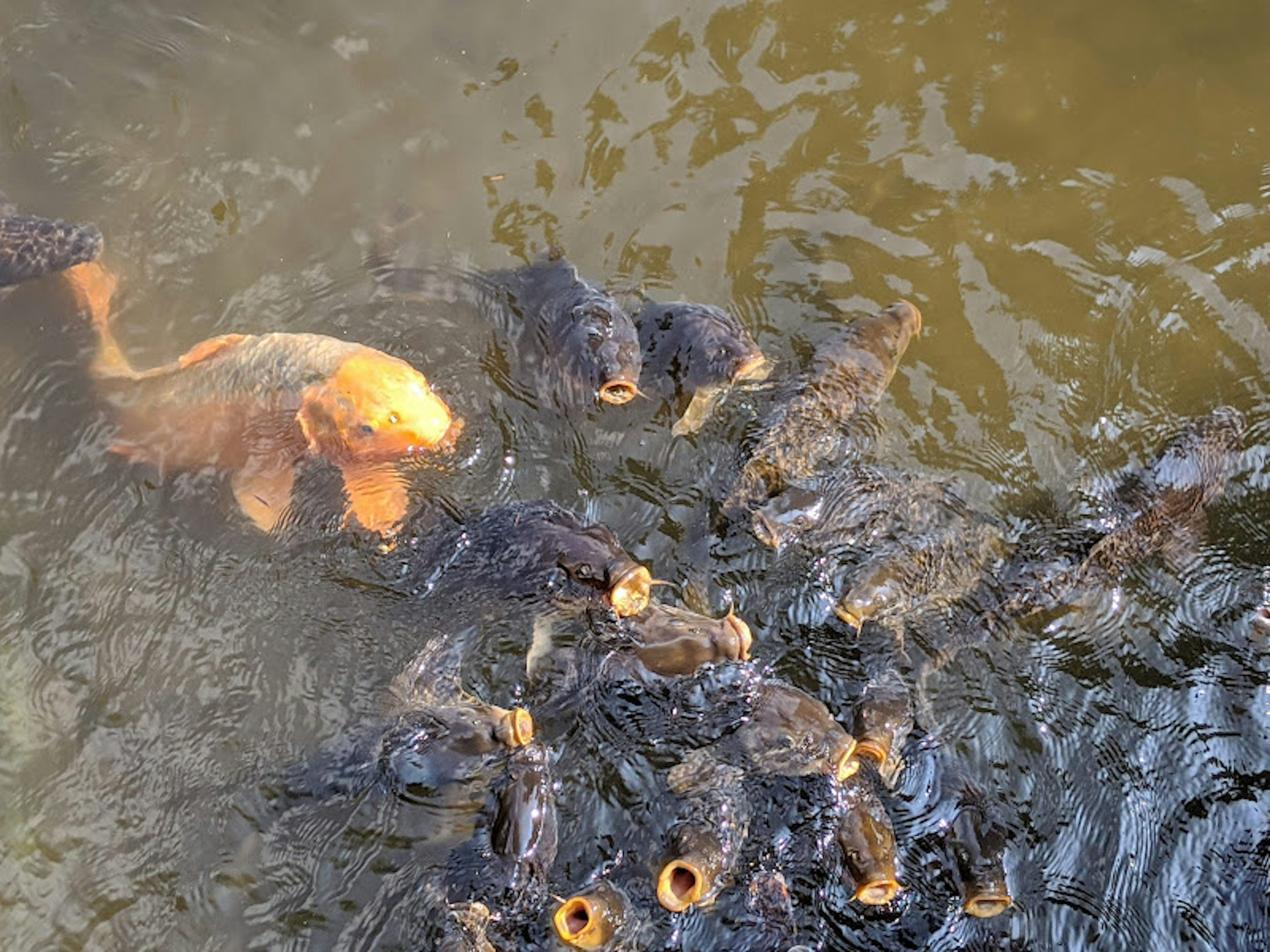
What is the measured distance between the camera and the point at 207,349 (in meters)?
4.78

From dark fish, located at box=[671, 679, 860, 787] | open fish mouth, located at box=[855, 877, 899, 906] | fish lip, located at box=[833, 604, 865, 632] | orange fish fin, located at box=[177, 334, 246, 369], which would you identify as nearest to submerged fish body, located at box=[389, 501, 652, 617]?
dark fish, located at box=[671, 679, 860, 787]

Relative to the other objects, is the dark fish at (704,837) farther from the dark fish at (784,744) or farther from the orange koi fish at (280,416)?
the orange koi fish at (280,416)

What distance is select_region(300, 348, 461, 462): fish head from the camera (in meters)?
4.46

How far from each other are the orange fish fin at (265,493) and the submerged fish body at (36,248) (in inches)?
57.6

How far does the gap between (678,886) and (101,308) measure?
3824mm

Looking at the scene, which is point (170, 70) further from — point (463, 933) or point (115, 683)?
point (463, 933)

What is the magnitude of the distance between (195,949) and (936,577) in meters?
3.15

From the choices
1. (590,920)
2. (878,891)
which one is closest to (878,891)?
(878,891)

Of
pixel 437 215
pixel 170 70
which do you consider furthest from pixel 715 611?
pixel 170 70

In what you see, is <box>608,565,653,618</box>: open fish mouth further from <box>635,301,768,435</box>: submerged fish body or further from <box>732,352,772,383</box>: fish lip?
<box>732,352,772,383</box>: fish lip

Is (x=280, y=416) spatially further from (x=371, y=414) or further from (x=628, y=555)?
(x=628, y=555)

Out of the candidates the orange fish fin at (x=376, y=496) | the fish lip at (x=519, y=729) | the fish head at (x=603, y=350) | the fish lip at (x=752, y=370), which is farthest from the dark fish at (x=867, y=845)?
the orange fish fin at (x=376, y=496)

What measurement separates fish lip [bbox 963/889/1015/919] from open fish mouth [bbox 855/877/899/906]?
0.26 m

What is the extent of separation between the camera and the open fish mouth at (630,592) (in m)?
3.87
